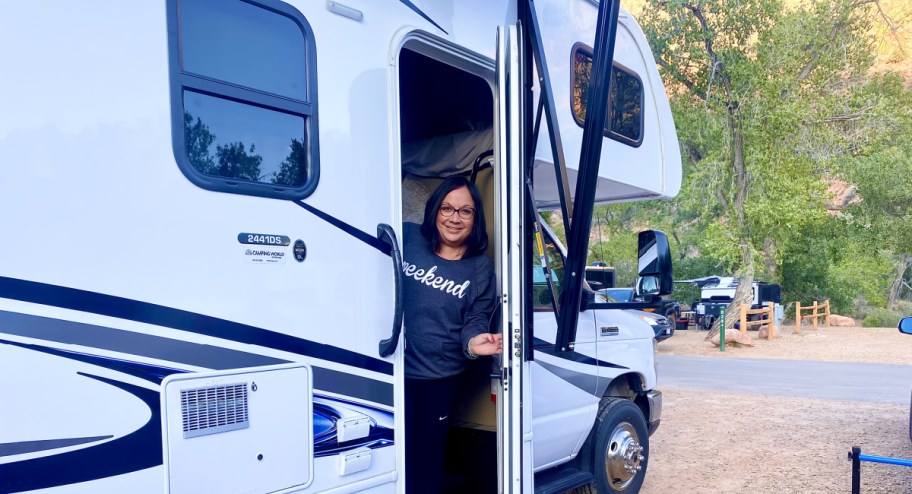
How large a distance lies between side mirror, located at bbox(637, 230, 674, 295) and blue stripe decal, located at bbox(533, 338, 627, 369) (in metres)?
0.54

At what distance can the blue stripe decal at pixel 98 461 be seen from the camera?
1754 mm

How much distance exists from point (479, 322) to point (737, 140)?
607 inches

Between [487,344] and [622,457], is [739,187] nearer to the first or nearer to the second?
[622,457]

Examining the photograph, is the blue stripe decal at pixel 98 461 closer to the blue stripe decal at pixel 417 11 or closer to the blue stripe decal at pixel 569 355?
the blue stripe decal at pixel 417 11

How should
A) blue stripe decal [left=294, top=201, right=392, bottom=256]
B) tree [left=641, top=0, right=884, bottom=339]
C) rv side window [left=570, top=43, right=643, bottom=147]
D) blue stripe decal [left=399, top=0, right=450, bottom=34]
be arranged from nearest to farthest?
blue stripe decal [left=294, top=201, right=392, bottom=256] < blue stripe decal [left=399, top=0, right=450, bottom=34] < rv side window [left=570, top=43, right=643, bottom=147] < tree [left=641, top=0, right=884, bottom=339]

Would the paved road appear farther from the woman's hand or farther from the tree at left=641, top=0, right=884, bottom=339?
the woman's hand

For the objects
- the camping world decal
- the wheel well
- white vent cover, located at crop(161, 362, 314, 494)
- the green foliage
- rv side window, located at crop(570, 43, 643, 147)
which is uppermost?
the green foliage

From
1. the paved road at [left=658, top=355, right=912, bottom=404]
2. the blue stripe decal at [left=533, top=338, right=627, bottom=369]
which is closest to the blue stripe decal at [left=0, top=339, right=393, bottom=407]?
the blue stripe decal at [left=533, top=338, right=627, bottom=369]

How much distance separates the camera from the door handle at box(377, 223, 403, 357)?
8.62 ft

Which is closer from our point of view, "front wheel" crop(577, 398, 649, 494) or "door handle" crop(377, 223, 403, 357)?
"door handle" crop(377, 223, 403, 357)

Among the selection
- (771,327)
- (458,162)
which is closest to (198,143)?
(458,162)

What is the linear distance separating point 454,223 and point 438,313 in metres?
0.44

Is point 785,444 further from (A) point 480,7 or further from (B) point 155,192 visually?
(B) point 155,192

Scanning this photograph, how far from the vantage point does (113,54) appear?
1.97 meters
